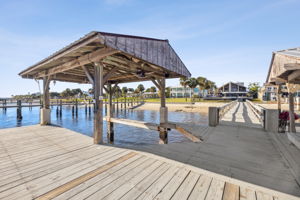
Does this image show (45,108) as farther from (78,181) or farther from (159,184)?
(159,184)

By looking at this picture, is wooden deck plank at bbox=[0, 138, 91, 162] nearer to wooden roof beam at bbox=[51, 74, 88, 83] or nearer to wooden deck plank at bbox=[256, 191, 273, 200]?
wooden roof beam at bbox=[51, 74, 88, 83]

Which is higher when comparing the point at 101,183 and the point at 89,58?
the point at 89,58

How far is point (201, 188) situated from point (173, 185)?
0.51 m

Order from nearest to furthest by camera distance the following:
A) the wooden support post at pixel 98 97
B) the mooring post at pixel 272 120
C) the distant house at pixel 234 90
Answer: the wooden support post at pixel 98 97 < the mooring post at pixel 272 120 < the distant house at pixel 234 90

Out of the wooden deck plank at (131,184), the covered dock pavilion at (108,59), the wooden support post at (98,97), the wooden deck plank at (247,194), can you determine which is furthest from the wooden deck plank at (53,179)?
the wooden deck plank at (247,194)

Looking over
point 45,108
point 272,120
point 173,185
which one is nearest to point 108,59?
point 173,185

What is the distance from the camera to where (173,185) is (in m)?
2.52

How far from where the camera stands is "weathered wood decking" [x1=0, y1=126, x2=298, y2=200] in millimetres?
2278

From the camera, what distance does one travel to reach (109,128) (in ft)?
33.9

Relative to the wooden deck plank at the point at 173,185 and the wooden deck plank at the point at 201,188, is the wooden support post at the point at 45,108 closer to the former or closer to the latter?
the wooden deck plank at the point at 173,185

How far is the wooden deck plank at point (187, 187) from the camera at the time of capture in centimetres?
223

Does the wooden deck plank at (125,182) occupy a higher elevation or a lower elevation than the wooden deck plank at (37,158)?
higher

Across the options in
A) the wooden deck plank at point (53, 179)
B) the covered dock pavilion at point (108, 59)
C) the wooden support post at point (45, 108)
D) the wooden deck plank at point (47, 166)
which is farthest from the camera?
the wooden support post at point (45, 108)

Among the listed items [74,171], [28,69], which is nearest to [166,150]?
[74,171]
